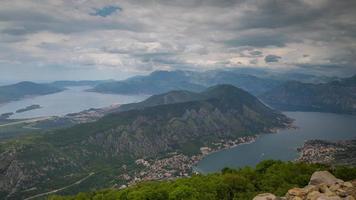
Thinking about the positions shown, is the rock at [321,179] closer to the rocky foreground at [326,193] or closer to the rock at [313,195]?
the rocky foreground at [326,193]

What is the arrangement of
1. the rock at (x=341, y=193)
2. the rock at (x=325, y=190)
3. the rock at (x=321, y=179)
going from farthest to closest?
1. the rock at (x=321, y=179)
2. the rock at (x=341, y=193)
3. the rock at (x=325, y=190)

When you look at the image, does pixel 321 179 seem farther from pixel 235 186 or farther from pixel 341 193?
pixel 235 186

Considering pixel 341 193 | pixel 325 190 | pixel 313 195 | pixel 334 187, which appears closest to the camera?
pixel 313 195

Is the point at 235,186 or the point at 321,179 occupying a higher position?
the point at 321,179

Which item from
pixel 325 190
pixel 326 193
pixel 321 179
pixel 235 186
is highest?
pixel 326 193

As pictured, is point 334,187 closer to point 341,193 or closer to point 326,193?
point 341,193

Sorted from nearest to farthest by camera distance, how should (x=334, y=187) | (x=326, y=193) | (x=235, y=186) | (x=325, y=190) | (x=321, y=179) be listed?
(x=326, y=193) → (x=325, y=190) → (x=334, y=187) → (x=321, y=179) → (x=235, y=186)

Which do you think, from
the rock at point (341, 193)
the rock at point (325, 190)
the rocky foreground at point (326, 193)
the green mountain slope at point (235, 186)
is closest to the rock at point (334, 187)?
the rocky foreground at point (326, 193)

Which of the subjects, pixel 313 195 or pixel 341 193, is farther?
pixel 341 193

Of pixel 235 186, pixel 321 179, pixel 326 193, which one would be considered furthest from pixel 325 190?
pixel 235 186

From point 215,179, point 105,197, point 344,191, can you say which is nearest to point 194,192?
point 215,179

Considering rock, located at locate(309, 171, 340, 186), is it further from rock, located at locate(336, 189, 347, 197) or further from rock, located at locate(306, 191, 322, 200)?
rock, located at locate(306, 191, 322, 200)
